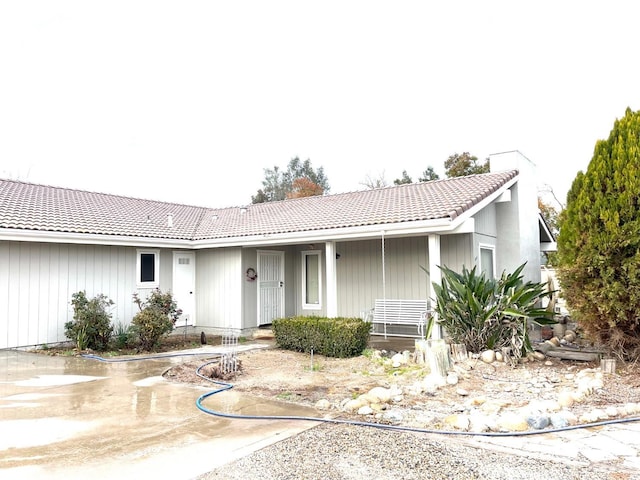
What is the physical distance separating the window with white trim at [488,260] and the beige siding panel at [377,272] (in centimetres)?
137

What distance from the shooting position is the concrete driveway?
3816 millimetres

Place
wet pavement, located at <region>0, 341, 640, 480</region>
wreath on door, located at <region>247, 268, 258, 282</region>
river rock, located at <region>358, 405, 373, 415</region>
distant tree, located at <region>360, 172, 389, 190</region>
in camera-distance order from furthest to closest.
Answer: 1. distant tree, located at <region>360, 172, 389, 190</region>
2. wreath on door, located at <region>247, 268, 258, 282</region>
3. river rock, located at <region>358, 405, 373, 415</region>
4. wet pavement, located at <region>0, 341, 640, 480</region>

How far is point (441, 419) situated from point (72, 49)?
15789mm

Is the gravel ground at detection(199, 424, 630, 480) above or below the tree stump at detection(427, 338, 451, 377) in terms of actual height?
below

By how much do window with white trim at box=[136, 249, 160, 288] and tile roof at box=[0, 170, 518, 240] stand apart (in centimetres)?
59

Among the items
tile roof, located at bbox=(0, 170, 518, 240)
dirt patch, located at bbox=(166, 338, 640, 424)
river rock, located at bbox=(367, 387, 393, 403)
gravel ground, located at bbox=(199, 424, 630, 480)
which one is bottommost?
dirt patch, located at bbox=(166, 338, 640, 424)

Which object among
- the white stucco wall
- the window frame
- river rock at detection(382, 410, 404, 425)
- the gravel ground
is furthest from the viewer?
the white stucco wall

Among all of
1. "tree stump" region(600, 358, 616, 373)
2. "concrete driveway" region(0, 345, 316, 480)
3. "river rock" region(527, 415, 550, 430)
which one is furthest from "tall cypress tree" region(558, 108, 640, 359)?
"concrete driveway" region(0, 345, 316, 480)

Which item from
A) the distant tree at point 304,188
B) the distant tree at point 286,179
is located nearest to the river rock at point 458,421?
the distant tree at point 304,188

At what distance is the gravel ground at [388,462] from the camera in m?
3.59

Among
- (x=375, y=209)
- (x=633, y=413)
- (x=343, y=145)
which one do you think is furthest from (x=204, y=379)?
(x=343, y=145)

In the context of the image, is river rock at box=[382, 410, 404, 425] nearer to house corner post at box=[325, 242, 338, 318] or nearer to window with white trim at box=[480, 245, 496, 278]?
house corner post at box=[325, 242, 338, 318]

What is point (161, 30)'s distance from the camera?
13609 mm

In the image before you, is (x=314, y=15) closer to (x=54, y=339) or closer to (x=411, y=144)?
(x=54, y=339)
